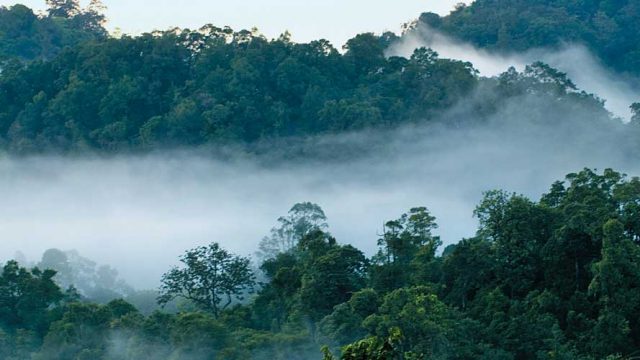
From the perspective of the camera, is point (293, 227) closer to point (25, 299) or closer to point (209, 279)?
point (209, 279)

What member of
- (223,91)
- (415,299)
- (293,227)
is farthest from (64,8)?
(415,299)

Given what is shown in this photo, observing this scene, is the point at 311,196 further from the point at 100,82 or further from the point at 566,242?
the point at 566,242

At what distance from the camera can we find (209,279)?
59.0m

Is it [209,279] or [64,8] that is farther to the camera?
[64,8]

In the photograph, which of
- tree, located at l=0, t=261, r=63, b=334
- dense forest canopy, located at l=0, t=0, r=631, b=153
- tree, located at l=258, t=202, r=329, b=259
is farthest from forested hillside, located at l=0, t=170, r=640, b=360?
dense forest canopy, located at l=0, t=0, r=631, b=153

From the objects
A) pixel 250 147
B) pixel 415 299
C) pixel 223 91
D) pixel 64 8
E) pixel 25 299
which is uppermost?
pixel 64 8

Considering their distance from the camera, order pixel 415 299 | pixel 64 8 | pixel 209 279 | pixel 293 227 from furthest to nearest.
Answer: pixel 64 8
pixel 293 227
pixel 209 279
pixel 415 299

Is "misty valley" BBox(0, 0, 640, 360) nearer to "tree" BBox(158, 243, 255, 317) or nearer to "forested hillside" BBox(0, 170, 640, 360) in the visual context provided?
"tree" BBox(158, 243, 255, 317)

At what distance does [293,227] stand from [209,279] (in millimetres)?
11313

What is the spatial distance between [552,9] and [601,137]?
81.4ft

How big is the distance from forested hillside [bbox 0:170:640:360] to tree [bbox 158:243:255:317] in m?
0.05

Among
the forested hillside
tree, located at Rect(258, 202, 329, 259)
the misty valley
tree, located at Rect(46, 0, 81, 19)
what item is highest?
tree, located at Rect(46, 0, 81, 19)

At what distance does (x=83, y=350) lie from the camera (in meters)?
52.4

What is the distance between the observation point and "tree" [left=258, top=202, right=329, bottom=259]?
69.4m
